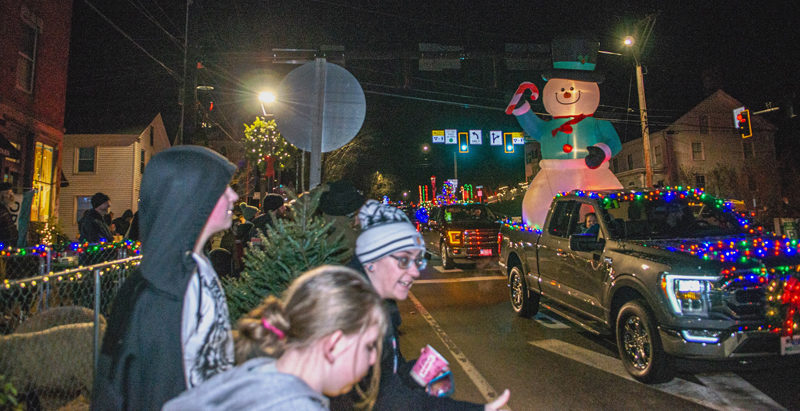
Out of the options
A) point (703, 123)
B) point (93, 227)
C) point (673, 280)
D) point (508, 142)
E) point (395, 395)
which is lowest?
point (395, 395)

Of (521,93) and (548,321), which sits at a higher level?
(521,93)

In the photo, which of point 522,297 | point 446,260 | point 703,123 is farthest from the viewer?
point 703,123

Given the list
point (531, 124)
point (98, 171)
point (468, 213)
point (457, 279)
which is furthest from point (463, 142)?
point (98, 171)

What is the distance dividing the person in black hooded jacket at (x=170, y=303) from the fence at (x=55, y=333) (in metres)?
1.67

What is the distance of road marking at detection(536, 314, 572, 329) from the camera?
289 inches

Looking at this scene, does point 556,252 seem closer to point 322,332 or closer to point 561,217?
point 561,217

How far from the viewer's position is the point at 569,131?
31.0 ft

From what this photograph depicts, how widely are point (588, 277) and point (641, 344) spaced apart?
1167 mm

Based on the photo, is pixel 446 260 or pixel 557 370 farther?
pixel 446 260

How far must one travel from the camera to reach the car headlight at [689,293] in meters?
4.17

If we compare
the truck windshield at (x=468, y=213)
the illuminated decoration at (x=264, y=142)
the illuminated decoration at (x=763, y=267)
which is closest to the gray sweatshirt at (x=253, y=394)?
the illuminated decoration at (x=763, y=267)

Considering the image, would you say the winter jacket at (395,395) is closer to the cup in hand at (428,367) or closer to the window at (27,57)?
the cup in hand at (428,367)

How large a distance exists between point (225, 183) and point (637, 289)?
4.42 metres

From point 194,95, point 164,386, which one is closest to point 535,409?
point 164,386
